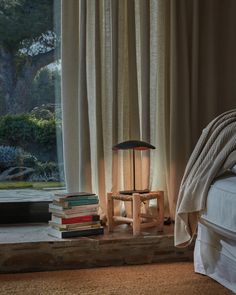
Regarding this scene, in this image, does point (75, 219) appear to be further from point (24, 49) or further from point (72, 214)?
point (24, 49)

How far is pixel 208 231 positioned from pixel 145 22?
1.38 meters

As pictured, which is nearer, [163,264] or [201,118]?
[163,264]

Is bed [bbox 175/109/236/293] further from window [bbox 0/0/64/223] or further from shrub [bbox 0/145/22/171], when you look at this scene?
shrub [bbox 0/145/22/171]

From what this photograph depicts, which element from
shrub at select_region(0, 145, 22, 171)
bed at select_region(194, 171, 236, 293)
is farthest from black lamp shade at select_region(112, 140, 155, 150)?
shrub at select_region(0, 145, 22, 171)

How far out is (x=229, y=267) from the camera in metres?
2.26

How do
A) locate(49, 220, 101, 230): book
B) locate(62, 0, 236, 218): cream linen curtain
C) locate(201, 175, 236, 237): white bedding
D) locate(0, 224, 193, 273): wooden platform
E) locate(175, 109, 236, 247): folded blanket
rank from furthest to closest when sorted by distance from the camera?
locate(62, 0, 236, 218): cream linen curtain → locate(49, 220, 101, 230): book → locate(0, 224, 193, 273): wooden platform → locate(175, 109, 236, 247): folded blanket → locate(201, 175, 236, 237): white bedding

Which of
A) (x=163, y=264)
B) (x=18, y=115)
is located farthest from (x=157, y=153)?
(x=18, y=115)

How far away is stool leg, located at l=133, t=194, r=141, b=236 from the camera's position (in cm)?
274

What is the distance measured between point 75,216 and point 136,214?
0.34 m

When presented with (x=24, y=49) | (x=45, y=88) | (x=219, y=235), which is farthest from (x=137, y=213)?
(x=24, y=49)

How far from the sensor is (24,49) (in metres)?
3.28

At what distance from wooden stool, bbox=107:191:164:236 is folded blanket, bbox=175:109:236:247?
342mm

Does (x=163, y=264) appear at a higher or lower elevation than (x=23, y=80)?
lower

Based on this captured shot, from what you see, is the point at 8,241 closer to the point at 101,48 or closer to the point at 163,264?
the point at 163,264
